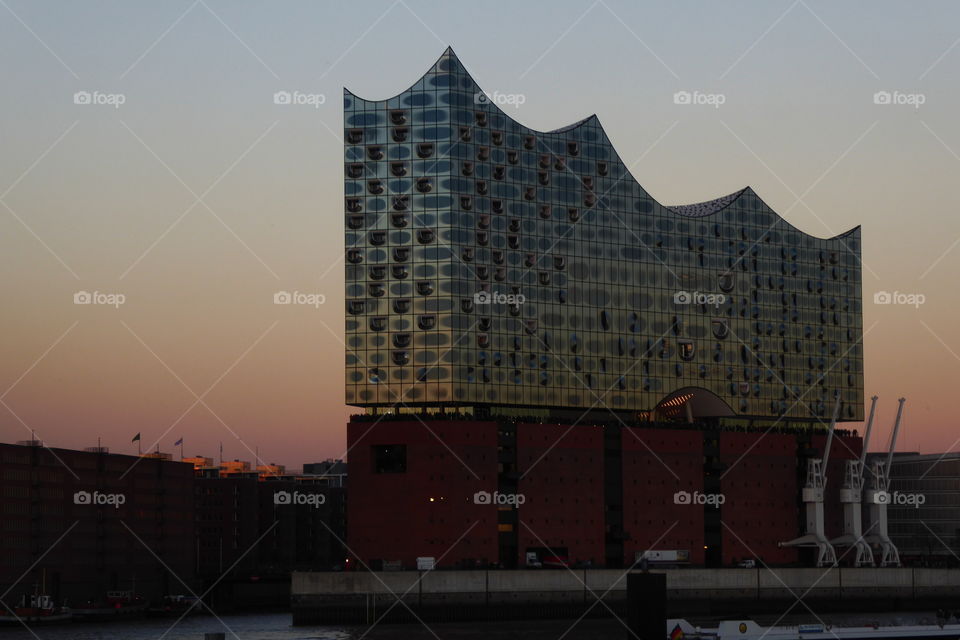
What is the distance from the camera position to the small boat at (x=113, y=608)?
166875 millimetres

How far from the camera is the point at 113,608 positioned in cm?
17275

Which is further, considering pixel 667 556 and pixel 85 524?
pixel 85 524

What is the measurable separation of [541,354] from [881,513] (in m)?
39.4

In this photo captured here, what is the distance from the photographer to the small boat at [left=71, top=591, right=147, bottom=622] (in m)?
167

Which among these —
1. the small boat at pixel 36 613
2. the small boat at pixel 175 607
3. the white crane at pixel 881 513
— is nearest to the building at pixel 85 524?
the small boat at pixel 36 613

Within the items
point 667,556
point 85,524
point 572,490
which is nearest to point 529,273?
point 572,490

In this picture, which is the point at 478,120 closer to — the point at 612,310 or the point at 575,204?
the point at 575,204

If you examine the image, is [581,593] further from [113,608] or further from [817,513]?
[113,608]

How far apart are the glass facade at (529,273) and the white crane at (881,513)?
11.6 metres

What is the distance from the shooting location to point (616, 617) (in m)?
138

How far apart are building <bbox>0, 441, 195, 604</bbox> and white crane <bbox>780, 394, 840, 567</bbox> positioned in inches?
Answer: 2845

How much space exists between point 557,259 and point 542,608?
31.1 meters

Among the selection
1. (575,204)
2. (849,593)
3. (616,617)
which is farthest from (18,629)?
(849,593)

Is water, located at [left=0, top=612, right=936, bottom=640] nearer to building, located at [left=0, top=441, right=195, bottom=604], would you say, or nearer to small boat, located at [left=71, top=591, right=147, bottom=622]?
small boat, located at [left=71, top=591, right=147, bottom=622]
